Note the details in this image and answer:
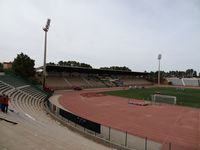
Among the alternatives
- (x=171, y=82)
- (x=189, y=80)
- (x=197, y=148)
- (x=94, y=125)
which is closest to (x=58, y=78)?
(x=94, y=125)

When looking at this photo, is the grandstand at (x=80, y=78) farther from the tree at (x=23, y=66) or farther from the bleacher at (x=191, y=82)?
the bleacher at (x=191, y=82)

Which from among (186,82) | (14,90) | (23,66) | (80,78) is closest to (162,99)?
(14,90)

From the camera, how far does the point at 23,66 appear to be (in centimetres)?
4997

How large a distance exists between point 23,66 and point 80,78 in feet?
85.5

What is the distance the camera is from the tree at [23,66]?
49250mm

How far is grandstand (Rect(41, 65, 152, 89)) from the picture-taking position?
5940 centimetres

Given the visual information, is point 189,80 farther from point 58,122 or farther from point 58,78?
point 58,122

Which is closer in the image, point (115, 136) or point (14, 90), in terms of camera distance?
point (115, 136)

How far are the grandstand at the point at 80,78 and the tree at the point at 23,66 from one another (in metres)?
5.32

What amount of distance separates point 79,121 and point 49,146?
22.9ft

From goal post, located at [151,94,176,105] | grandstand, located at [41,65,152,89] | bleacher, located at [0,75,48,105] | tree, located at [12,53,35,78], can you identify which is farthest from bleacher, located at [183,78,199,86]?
bleacher, located at [0,75,48,105]

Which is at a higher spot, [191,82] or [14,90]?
[191,82]

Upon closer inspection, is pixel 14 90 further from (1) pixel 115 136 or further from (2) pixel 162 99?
(2) pixel 162 99

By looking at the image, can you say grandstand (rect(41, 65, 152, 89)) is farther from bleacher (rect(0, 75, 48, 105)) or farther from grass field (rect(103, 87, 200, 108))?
bleacher (rect(0, 75, 48, 105))
